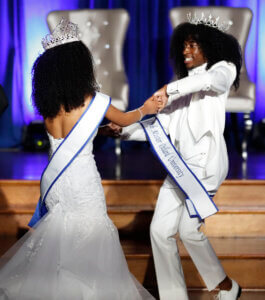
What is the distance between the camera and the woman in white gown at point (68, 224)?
2.85 m

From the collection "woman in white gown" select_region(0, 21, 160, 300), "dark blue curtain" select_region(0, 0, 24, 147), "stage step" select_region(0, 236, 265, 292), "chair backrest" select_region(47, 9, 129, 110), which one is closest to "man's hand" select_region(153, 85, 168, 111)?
"woman in white gown" select_region(0, 21, 160, 300)

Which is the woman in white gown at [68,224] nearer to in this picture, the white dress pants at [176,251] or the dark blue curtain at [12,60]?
the white dress pants at [176,251]

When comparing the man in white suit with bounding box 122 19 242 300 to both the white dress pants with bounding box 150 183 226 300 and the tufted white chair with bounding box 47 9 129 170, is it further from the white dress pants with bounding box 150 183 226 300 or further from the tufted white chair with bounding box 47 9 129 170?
the tufted white chair with bounding box 47 9 129 170

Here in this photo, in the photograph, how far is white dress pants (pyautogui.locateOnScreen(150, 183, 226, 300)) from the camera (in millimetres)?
3242

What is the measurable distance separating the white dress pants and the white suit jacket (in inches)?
7.2

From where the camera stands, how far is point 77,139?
2.96 metres

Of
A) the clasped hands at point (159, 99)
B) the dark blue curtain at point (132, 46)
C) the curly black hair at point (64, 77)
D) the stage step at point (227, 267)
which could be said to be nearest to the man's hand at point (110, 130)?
the clasped hands at point (159, 99)

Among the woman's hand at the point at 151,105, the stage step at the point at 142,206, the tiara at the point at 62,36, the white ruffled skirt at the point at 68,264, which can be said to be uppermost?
the tiara at the point at 62,36

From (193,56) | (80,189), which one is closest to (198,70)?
(193,56)

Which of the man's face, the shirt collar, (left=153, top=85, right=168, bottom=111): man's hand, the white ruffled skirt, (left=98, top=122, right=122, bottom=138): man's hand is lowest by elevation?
the white ruffled skirt

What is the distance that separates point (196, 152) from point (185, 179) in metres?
0.16

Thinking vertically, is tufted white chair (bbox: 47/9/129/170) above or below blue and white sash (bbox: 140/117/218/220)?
above

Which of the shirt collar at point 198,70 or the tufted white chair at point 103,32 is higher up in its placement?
the shirt collar at point 198,70

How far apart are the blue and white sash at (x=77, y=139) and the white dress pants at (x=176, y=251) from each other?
0.58 metres
